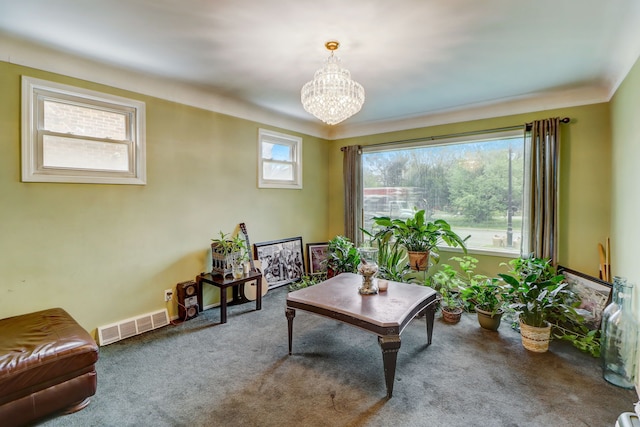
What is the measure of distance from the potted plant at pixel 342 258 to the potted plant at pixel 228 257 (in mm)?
1303

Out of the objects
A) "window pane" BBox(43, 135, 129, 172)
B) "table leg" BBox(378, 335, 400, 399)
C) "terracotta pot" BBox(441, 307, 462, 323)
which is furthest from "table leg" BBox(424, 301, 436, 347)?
"window pane" BBox(43, 135, 129, 172)

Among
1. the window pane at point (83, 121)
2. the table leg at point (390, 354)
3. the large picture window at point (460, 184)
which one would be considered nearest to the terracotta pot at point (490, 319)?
the large picture window at point (460, 184)

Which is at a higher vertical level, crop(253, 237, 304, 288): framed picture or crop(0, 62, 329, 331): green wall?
crop(0, 62, 329, 331): green wall

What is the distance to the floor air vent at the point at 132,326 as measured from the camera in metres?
2.84

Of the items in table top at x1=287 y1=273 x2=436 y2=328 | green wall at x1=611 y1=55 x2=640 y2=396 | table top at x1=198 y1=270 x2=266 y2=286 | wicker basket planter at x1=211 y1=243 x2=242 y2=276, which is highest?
green wall at x1=611 y1=55 x2=640 y2=396

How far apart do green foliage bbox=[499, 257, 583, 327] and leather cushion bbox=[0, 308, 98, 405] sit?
3.47 m

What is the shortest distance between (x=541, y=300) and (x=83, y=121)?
447cm

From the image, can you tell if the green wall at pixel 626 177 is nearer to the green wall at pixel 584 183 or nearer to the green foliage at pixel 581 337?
the green wall at pixel 584 183

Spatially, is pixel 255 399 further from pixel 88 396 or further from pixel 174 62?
pixel 174 62

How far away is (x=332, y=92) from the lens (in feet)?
7.63

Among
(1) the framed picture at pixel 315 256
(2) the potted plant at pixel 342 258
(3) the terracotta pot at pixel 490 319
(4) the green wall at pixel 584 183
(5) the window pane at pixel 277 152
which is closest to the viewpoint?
(3) the terracotta pot at pixel 490 319

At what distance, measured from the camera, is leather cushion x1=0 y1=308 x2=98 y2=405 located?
1707mm

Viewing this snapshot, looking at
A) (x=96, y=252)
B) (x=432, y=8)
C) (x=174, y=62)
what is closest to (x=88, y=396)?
(x=96, y=252)

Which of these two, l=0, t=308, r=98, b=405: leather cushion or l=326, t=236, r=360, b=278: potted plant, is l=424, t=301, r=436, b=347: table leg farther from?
l=0, t=308, r=98, b=405: leather cushion
